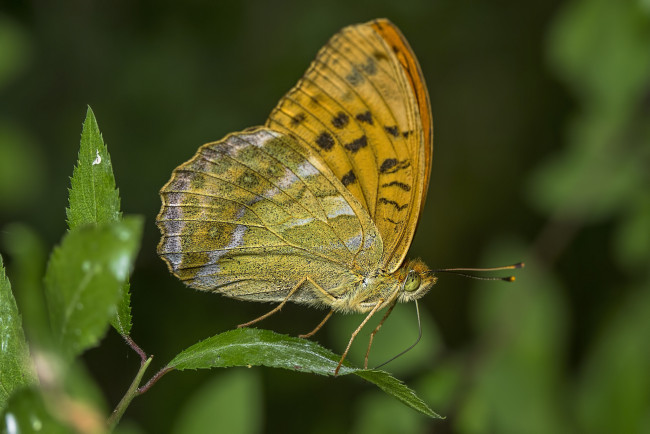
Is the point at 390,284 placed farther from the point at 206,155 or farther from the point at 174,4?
the point at 174,4

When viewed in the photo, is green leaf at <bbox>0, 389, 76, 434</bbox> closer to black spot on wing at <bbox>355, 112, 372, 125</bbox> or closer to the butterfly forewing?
the butterfly forewing

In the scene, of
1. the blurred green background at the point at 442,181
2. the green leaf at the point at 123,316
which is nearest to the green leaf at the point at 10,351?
the green leaf at the point at 123,316

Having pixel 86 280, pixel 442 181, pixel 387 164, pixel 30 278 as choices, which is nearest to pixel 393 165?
pixel 387 164

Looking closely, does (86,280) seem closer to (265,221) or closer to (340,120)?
(265,221)

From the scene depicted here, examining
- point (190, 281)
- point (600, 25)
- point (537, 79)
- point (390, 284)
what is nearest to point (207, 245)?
point (190, 281)

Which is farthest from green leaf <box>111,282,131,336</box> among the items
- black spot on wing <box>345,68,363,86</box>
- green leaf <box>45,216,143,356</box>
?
black spot on wing <box>345,68,363,86</box>

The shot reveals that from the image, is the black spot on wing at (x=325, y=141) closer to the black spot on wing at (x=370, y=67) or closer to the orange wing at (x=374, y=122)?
the orange wing at (x=374, y=122)

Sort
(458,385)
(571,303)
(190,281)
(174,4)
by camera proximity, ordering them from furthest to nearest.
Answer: (174,4)
(571,303)
(458,385)
(190,281)
